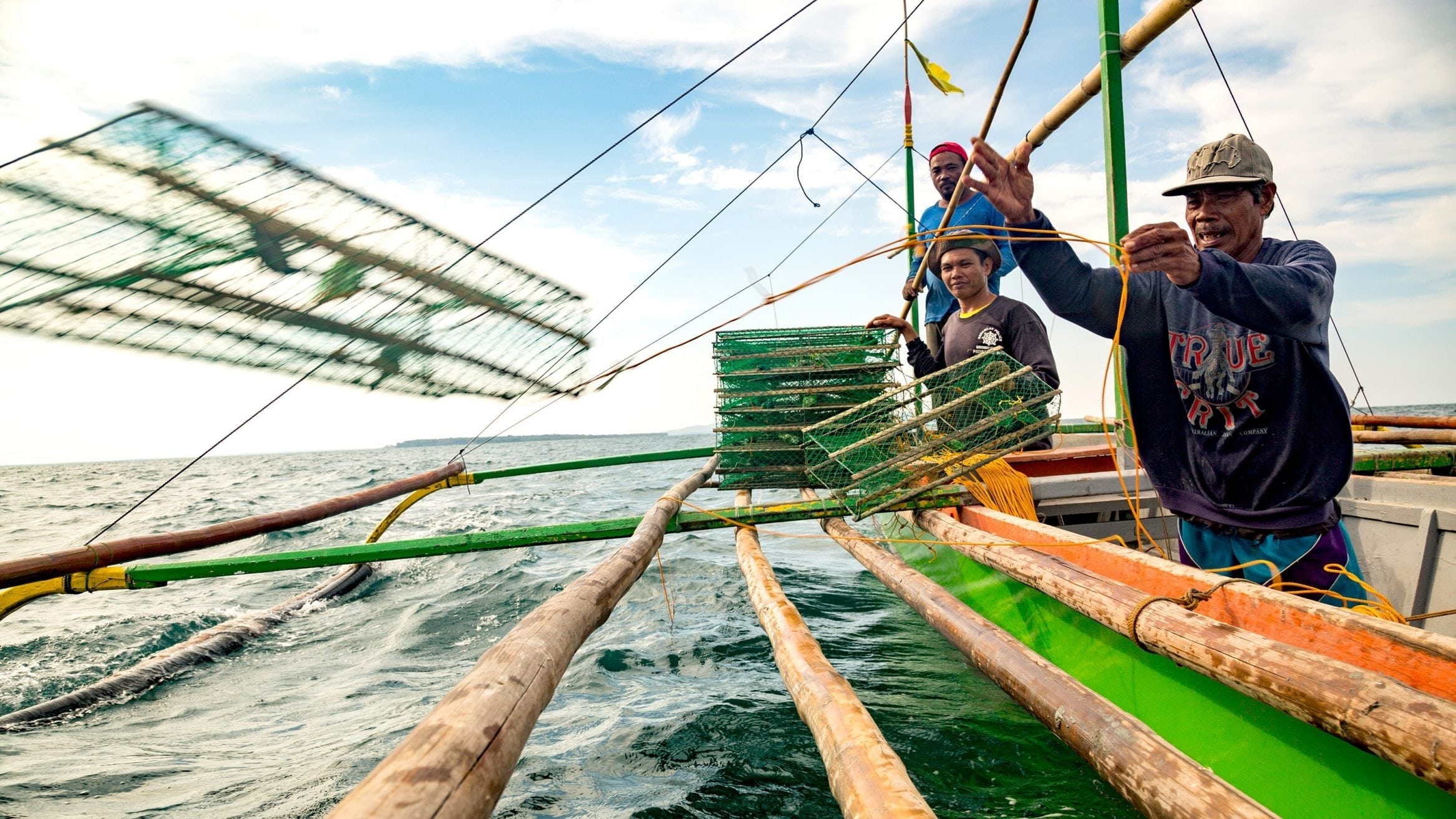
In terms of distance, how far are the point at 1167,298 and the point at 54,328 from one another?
5547mm

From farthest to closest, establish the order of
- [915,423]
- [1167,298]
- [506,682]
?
[915,423] → [1167,298] → [506,682]

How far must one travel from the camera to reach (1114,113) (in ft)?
18.0

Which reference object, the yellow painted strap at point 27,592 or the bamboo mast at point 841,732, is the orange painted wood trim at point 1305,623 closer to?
the bamboo mast at point 841,732

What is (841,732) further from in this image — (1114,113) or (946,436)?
(1114,113)

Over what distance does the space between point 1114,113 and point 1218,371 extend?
4042 millimetres

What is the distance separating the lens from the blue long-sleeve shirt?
5.38 metres

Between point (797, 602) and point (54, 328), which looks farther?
point (797, 602)

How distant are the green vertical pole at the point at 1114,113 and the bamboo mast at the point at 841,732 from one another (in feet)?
13.0

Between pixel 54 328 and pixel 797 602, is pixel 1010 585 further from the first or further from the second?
pixel 54 328

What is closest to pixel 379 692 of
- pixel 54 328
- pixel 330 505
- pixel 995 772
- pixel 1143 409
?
pixel 330 505

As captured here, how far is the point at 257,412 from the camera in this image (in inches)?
168

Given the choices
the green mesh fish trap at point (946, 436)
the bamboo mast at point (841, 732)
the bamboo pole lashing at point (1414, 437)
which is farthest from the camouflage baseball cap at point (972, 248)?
the bamboo mast at point (841, 732)

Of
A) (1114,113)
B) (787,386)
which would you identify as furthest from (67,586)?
(1114,113)

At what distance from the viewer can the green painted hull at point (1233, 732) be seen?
154 cm
